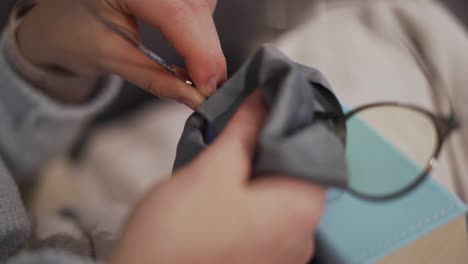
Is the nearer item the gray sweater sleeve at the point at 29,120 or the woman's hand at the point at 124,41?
→ the woman's hand at the point at 124,41

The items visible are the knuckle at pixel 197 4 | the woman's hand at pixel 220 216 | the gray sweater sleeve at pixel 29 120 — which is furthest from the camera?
the gray sweater sleeve at pixel 29 120

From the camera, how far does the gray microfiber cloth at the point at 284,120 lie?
0.20 meters

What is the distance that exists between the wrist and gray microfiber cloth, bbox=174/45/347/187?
18cm

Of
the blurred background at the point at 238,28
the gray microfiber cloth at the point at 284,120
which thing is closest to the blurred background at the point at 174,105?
the blurred background at the point at 238,28

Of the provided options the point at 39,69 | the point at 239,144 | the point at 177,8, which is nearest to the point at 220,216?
the point at 239,144

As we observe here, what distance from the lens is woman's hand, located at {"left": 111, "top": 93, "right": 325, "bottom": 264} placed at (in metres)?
0.19

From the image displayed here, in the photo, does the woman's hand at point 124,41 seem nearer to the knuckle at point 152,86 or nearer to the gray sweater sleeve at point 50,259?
the knuckle at point 152,86

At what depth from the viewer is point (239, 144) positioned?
0.21 m

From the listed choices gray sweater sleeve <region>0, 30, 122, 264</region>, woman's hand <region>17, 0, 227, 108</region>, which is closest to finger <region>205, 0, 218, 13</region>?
woman's hand <region>17, 0, 227, 108</region>

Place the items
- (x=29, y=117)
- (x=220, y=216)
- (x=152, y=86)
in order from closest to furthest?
(x=220, y=216) < (x=152, y=86) < (x=29, y=117)

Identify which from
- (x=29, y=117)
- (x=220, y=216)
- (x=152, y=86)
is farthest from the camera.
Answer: (x=29, y=117)

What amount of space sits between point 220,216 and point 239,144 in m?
0.04

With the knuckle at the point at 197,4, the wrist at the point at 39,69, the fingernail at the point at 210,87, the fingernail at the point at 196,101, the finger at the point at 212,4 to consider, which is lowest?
the wrist at the point at 39,69

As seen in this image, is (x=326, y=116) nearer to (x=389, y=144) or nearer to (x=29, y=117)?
(x=389, y=144)
